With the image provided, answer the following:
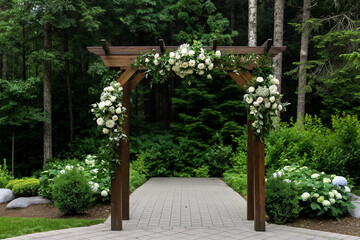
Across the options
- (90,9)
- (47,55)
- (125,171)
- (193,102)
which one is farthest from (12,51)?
(125,171)

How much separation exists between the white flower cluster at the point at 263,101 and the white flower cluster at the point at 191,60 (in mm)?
793

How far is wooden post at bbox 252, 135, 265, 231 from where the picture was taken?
589 centimetres

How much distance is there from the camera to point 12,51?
15.5 meters

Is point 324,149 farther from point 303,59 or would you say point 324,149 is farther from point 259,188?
point 303,59

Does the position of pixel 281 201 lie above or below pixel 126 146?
below

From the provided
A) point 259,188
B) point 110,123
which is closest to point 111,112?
point 110,123

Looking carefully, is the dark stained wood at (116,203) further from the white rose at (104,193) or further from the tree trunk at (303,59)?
the tree trunk at (303,59)

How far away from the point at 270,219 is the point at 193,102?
33.8ft

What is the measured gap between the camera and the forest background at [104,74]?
1455cm

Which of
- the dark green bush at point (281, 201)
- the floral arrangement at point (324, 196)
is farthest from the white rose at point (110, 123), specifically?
the floral arrangement at point (324, 196)

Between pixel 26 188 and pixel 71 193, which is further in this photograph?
pixel 26 188

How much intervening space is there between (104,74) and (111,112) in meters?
10.7

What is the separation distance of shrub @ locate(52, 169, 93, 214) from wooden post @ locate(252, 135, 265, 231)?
334 centimetres

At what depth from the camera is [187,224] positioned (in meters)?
6.35
